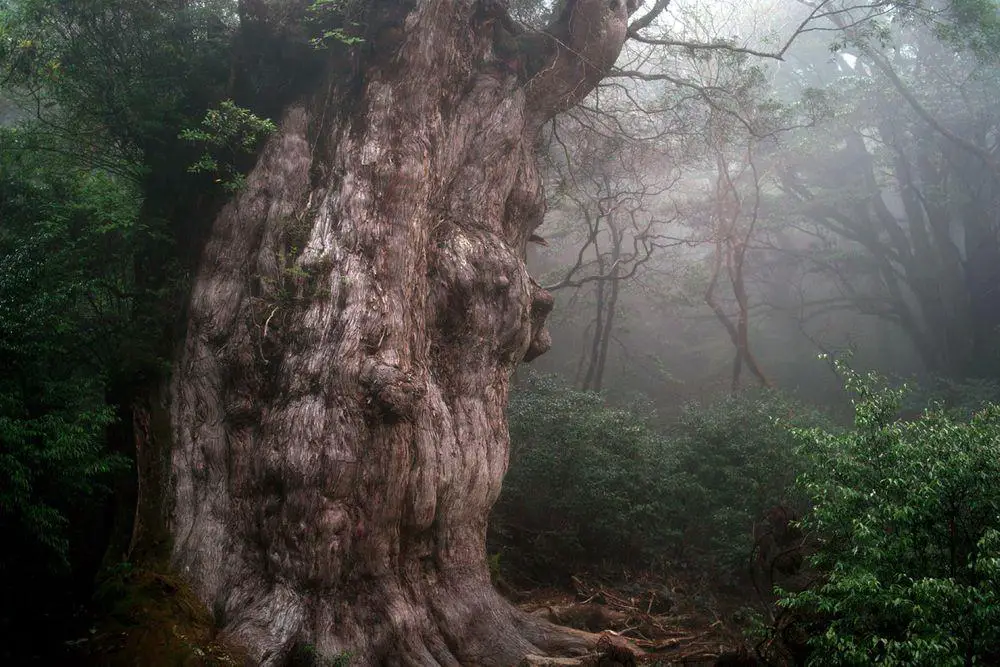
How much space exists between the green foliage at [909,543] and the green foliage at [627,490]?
15.6 ft

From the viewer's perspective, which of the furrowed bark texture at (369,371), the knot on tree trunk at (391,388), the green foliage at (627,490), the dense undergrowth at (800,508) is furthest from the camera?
the green foliage at (627,490)

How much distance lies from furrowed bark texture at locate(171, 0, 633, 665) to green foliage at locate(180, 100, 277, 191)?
0.68ft

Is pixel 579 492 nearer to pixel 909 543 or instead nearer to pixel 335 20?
pixel 909 543

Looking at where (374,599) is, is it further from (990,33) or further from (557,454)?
(990,33)

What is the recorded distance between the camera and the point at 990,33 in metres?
11.4

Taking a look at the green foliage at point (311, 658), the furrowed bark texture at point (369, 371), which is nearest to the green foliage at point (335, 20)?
the furrowed bark texture at point (369, 371)

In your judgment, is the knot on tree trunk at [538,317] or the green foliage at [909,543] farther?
the knot on tree trunk at [538,317]

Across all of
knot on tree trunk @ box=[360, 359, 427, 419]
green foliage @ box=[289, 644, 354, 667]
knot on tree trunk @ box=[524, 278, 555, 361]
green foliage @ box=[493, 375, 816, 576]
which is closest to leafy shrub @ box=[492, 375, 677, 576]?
green foliage @ box=[493, 375, 816, 576]

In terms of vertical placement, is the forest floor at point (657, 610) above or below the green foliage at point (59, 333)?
below

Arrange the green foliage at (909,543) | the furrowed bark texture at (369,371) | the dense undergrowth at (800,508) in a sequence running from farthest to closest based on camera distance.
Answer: the furrowed bark texture at (369,371), the dense undergrowth at (800,508), the green foliage at (909,543)

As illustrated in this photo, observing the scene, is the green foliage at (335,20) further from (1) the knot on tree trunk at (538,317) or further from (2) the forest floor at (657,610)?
(2) the forest floor at (657,610)

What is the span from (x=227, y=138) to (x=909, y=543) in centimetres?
669

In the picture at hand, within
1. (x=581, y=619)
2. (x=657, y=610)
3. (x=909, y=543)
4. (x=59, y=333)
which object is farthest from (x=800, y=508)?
(x=59, y=333)

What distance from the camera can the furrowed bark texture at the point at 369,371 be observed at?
5391mm
